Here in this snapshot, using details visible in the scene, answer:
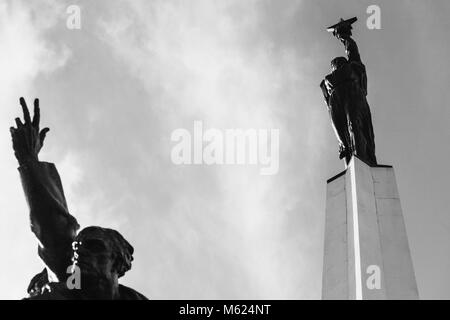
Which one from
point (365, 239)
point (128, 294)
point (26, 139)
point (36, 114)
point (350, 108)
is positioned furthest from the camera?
point (350, 108)

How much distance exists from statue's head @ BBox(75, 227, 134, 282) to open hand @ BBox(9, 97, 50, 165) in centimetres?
145

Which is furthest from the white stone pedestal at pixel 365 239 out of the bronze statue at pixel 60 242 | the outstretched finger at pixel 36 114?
the outstretched finger at pixel 36 114

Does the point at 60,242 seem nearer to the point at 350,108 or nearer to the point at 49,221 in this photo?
the point at 49,221

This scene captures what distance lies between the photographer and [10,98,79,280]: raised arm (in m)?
10.4

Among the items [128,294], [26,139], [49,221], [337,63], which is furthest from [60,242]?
[337,63]

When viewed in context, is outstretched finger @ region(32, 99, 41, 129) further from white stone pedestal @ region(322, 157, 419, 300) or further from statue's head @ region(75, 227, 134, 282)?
white stone pedestal @ region(322, 157, 419, 300)

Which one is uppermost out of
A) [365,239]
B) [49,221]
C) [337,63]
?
[337,63]

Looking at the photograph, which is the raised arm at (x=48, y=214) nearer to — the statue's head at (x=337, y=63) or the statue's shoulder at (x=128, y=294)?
the statue's shoulder at (x=128, y=294)

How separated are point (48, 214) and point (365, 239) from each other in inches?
176

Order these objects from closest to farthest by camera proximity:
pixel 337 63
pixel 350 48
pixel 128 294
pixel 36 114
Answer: pixel 128 294 < pixel 36 114 < pixel 337 63 < pixel 350 48

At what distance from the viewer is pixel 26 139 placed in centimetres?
1100

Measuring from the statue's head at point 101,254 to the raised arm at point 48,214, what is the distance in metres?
0.50

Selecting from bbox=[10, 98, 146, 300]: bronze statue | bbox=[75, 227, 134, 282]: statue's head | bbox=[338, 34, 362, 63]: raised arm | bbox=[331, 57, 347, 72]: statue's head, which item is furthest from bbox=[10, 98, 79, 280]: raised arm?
bbox=[338, 34, 362, 63]: raised arm
